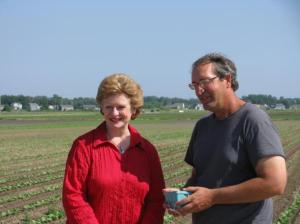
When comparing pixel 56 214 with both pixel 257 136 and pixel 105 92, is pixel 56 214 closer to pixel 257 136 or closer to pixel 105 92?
pixel 105 92

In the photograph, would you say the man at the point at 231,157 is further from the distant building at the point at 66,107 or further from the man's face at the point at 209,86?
the distant building at the point at 66,107

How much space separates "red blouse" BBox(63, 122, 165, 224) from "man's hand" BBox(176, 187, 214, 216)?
37 centimetres

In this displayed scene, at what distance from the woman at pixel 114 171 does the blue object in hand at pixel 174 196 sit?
0.22 meters

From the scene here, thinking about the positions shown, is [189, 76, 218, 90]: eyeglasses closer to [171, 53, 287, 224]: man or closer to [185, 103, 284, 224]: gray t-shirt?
[171, 53, 287, 224]: man

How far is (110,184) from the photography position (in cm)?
320

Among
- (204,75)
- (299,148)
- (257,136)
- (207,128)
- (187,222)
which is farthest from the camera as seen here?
(299,148)

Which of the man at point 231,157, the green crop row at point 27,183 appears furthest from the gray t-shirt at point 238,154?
the green crop row at point 27,183

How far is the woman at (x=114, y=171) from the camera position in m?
3.19

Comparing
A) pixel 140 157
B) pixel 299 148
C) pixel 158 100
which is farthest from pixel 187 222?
pixel 158 100

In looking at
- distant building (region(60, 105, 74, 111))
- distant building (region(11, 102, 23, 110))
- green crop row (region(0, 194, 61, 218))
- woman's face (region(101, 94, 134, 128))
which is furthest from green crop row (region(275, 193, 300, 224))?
distant building (region(11, 102, 23, 110))

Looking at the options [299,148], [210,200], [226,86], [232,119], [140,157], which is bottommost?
[299,148]

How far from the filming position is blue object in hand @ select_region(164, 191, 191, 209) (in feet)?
9.95

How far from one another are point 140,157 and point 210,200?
0.62 m

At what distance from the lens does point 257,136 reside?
2895 millimetres
